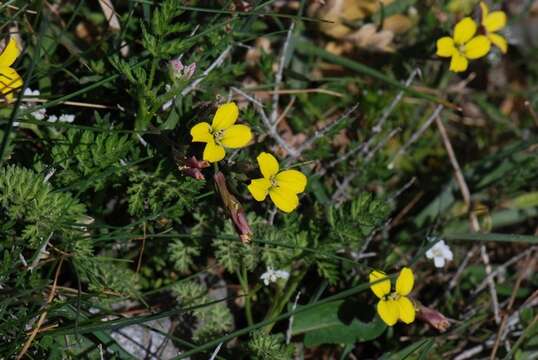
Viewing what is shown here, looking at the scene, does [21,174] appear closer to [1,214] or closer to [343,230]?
[1,214]

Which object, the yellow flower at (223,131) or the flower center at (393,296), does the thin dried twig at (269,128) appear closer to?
the yellow flower at (223,131)

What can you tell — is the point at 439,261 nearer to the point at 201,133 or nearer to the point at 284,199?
the point at 284,199

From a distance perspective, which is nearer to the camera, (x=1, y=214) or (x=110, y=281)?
(x=1, y=214)

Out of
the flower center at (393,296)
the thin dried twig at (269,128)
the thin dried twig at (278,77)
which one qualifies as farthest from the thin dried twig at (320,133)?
the flower center at (393,296)

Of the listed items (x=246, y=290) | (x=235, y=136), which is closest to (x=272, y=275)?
(x=246, y=290)

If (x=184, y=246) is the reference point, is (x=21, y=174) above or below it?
above

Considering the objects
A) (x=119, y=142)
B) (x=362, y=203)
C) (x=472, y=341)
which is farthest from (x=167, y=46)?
(x=472, y=341)

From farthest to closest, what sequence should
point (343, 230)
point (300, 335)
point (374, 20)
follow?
point (374, 20)
point (300, 335)
point (343, 230)

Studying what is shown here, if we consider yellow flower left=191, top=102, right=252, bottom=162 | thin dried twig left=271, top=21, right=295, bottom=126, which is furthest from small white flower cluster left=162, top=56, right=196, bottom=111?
thin dried twig left=271, top=21, right=295, bottom=126
